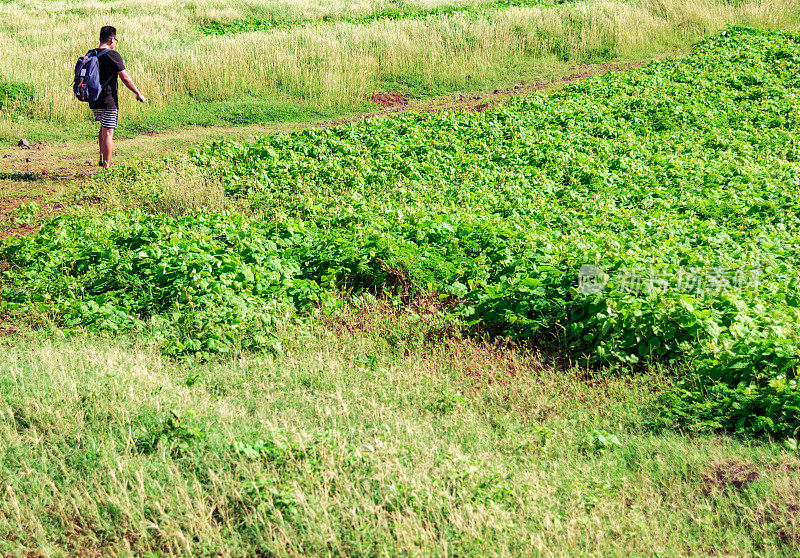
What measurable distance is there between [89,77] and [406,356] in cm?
716

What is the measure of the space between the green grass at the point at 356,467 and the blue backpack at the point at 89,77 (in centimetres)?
600

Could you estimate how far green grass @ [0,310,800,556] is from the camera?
10.4ft

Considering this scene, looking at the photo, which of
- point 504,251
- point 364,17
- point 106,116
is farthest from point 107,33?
point 364,17

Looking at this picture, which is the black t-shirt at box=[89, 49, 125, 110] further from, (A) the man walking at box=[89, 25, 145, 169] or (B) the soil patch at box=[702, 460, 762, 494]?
(B) the soil patch at box=[702, 460, 762, 494]

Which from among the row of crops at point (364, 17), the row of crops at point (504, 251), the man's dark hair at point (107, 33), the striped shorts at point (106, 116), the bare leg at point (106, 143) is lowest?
the row of crops at point (504, 251)

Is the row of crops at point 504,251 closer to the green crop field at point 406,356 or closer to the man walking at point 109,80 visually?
the green crop field at point 406,356

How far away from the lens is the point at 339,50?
55.4 feet

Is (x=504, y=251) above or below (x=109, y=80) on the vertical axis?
below

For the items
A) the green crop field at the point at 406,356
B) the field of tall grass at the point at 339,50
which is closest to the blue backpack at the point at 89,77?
the green crop field at the point at 406,356

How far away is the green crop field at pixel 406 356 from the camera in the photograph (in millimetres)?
3287

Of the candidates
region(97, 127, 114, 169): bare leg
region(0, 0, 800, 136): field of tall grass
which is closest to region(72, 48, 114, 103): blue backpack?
region(97, 127, 114, 169): bare leg

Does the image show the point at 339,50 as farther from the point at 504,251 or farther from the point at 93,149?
the point at 504,251

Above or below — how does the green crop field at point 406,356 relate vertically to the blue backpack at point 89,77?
below

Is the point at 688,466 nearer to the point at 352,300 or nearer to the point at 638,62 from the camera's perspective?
the point at 352,300
